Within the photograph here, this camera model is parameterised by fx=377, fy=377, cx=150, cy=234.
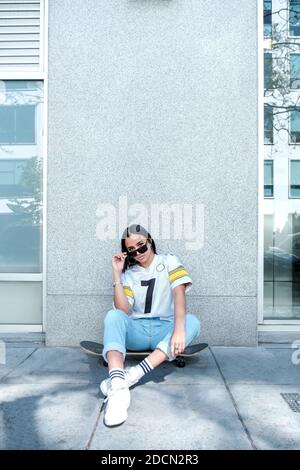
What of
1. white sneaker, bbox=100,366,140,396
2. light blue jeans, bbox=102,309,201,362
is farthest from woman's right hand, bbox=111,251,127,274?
white sneaker, bbox=100,366,140,396

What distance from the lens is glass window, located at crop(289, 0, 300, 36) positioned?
4273 mm

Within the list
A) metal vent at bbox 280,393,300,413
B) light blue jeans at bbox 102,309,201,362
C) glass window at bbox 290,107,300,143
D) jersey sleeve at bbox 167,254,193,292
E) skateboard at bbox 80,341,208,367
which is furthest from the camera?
glass window at bbox 290,107,300,143

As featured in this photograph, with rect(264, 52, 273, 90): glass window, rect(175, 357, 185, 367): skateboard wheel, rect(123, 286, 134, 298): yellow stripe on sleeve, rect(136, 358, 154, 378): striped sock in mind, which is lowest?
rect(175, 357, 185, 367): skateboard wheel

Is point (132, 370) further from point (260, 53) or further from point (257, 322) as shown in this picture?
point (260, 53)

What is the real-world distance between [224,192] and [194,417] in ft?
7.38

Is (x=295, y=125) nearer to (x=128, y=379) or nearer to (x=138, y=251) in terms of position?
(x=138, y=251)

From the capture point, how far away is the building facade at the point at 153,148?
384 centimetres

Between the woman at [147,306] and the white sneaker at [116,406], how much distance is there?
0.95 ft

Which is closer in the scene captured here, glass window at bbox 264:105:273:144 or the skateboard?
the skateboard

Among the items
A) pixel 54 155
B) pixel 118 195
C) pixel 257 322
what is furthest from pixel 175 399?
pixel 54 155

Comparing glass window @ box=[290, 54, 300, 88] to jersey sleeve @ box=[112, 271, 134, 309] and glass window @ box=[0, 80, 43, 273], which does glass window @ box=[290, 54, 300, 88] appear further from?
jersey sleeve @ box=[112, 271, 134, 309]

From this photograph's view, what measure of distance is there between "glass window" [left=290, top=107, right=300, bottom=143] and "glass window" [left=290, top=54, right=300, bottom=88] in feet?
0.94

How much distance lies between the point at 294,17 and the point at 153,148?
230cm

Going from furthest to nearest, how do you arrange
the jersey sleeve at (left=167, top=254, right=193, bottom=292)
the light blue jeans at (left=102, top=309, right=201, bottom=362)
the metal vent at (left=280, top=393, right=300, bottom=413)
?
the jersey sleeve at (left=167, top=254, right=193, bottom=292) < the light blue jeans at (left=102, top=309, right=201, bottom=362) < the metal vent at (left=280, top=393, right=300, bottom=413)
